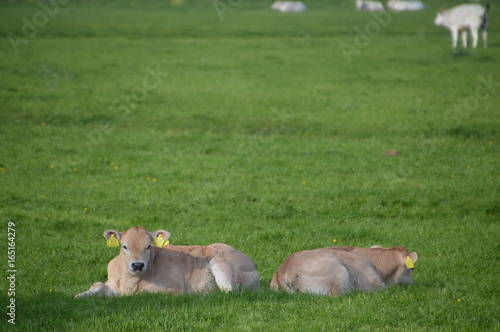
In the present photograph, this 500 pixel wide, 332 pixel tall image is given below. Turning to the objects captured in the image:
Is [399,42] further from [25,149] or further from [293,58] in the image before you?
[25,149]

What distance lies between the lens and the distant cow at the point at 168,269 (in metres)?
8.77

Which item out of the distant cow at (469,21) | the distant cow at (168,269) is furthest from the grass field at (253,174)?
the distant cow at (469,21)

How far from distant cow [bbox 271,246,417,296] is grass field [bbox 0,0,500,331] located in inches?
14.0

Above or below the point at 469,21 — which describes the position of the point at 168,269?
below

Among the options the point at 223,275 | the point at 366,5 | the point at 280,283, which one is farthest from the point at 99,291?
the point at 366,5

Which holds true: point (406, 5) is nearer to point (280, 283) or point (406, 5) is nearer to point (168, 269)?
point (280, 283)

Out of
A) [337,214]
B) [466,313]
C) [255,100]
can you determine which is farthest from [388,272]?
[255,100]

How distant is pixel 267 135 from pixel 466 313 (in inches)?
493

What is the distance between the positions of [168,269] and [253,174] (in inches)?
268

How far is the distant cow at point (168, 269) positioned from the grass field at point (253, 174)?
0.47m

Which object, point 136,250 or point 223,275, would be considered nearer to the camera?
point 136,250

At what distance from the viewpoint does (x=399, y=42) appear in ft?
133

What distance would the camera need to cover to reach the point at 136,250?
8.72 meters

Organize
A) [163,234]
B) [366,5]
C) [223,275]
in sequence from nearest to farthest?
[163,234] → [223,275] → [366,5]
